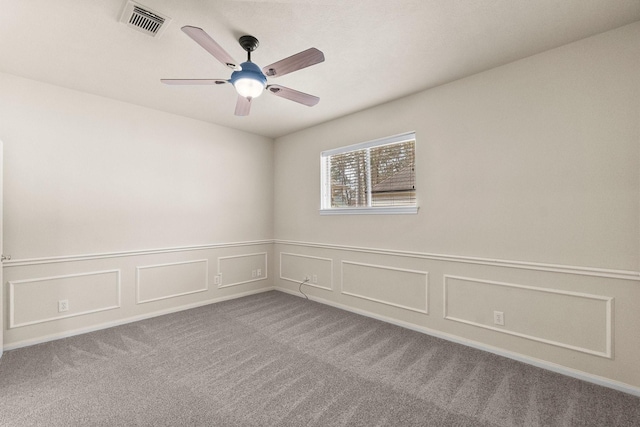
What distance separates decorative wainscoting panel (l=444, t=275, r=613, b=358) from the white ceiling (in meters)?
2.04

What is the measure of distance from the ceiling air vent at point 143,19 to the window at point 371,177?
2478mm

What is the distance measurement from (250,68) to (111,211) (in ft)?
8.47

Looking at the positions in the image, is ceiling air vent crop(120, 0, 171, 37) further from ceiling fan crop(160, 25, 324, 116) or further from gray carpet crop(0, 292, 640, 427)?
gray carpet crop(0, 292, 640, 427)

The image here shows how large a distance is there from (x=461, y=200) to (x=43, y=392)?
3812 mm

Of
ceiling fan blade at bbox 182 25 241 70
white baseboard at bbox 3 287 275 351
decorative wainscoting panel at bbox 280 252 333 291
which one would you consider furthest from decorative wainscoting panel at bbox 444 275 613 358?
white baseboard at bbox 3 287 275 351

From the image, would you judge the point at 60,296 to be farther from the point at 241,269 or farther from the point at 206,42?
the point at 206,42

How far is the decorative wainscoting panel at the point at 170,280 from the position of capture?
3629mm

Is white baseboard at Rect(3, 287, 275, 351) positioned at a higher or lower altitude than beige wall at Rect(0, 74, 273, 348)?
lower

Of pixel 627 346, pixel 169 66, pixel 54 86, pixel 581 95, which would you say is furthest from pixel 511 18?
pixel 54 86

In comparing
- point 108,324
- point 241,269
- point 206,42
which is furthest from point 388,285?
point 108,324

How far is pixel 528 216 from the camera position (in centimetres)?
251

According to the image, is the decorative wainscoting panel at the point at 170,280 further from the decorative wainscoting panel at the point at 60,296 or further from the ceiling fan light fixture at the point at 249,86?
the ceiling fan light fixture at the point at 249,86

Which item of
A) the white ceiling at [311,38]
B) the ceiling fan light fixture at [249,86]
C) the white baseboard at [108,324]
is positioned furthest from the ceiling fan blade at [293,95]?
the white baseboard at [108,324]

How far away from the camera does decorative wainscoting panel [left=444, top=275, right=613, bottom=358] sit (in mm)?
2221
